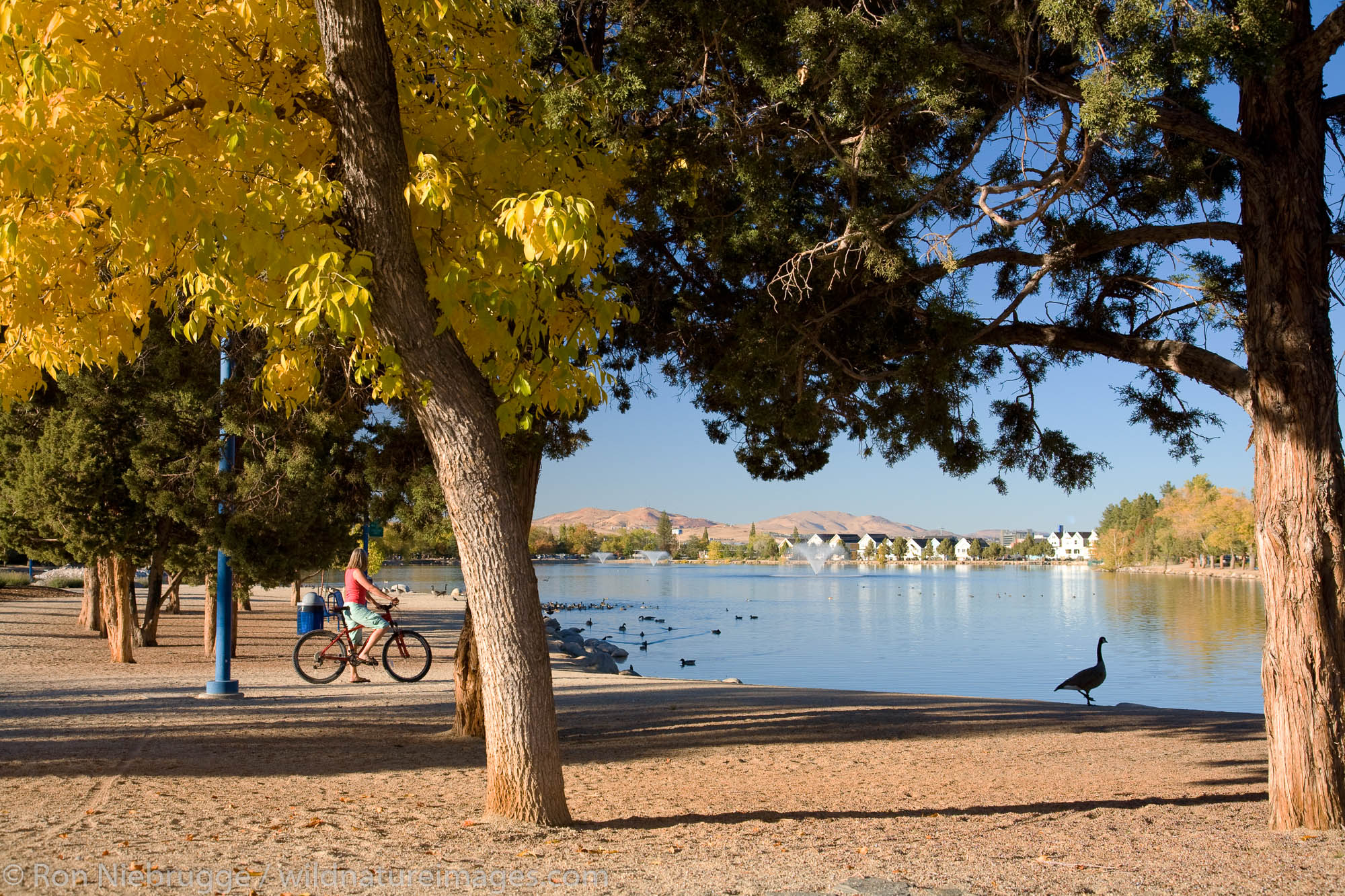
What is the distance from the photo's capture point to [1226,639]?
32.6 meters

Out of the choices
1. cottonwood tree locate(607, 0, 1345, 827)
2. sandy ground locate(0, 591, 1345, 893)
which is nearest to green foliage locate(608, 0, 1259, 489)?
cottonwood tree locate(607, 0, 1345, 827)

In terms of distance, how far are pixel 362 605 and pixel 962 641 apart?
89.3 ft

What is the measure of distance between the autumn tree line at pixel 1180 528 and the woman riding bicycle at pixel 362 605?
295 ft

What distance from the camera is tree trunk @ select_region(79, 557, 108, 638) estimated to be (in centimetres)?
2230

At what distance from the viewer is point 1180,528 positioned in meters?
125

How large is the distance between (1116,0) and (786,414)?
12.7ft

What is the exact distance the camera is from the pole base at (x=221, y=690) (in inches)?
452

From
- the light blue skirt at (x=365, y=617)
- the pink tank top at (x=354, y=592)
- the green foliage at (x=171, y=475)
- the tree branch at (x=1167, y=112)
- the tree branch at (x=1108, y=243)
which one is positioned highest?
the tree branch at (x=1167, y=112)

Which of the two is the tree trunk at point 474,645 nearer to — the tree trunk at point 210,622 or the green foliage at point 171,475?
the green foliage at point 171,475

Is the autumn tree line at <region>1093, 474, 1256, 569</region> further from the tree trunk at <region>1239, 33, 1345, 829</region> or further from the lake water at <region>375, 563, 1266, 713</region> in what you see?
the tree trunk at <region>1239, 33, 1345, 829</region>

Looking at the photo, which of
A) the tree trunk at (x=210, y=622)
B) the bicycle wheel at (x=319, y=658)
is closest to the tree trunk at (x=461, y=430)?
the bicycle wheel at (x=319, y=658)

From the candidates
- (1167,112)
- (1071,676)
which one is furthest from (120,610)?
(1071,676)

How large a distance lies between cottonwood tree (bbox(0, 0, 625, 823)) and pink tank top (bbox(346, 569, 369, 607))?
254 inches

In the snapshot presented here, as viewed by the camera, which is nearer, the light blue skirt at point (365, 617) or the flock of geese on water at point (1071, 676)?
the light blue skirt at point (365, 617)
